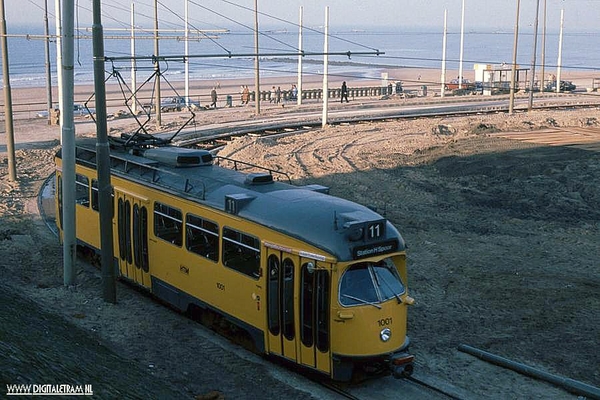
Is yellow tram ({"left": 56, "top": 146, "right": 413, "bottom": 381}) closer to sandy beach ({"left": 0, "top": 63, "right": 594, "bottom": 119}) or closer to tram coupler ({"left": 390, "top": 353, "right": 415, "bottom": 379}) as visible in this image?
tram coupler ({"left": 390, "top": 353, "right": 415, "bottom": 379})

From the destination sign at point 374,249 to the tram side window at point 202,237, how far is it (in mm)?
3073

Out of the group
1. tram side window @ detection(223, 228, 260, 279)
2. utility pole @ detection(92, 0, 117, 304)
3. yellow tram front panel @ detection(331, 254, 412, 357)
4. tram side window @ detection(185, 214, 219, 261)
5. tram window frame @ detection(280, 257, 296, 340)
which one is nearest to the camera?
yellow tram front panel @ detection(331, 254, 412, 357)

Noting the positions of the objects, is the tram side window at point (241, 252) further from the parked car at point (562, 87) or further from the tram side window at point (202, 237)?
the parked car at point (562, 87)

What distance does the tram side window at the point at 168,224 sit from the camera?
49.1ft

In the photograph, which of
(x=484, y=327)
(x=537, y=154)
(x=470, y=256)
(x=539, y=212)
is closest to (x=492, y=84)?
(x=537, y=154)

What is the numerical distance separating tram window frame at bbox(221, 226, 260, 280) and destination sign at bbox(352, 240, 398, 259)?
1840 millimetres

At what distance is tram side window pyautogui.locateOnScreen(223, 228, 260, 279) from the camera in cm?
1288

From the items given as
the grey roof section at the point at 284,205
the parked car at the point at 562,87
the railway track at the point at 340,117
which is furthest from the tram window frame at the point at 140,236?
the parked car at the point at 562,87

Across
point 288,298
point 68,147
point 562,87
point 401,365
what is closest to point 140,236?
point 68,147

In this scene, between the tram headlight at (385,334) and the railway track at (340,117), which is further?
the railway track at (340,117)

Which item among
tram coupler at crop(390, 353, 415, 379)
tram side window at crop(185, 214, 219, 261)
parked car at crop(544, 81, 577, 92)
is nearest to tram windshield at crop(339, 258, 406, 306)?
tram coupler at crop(390, 353, 415, 379)

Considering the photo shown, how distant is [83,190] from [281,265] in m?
8.51

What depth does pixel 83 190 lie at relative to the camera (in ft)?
63.1

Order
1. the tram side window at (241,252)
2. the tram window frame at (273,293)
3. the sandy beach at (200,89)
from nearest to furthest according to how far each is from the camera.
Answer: the tram window frame at (273,293) < the tram side window at (241,252) < the sandy beach at (200,89)
